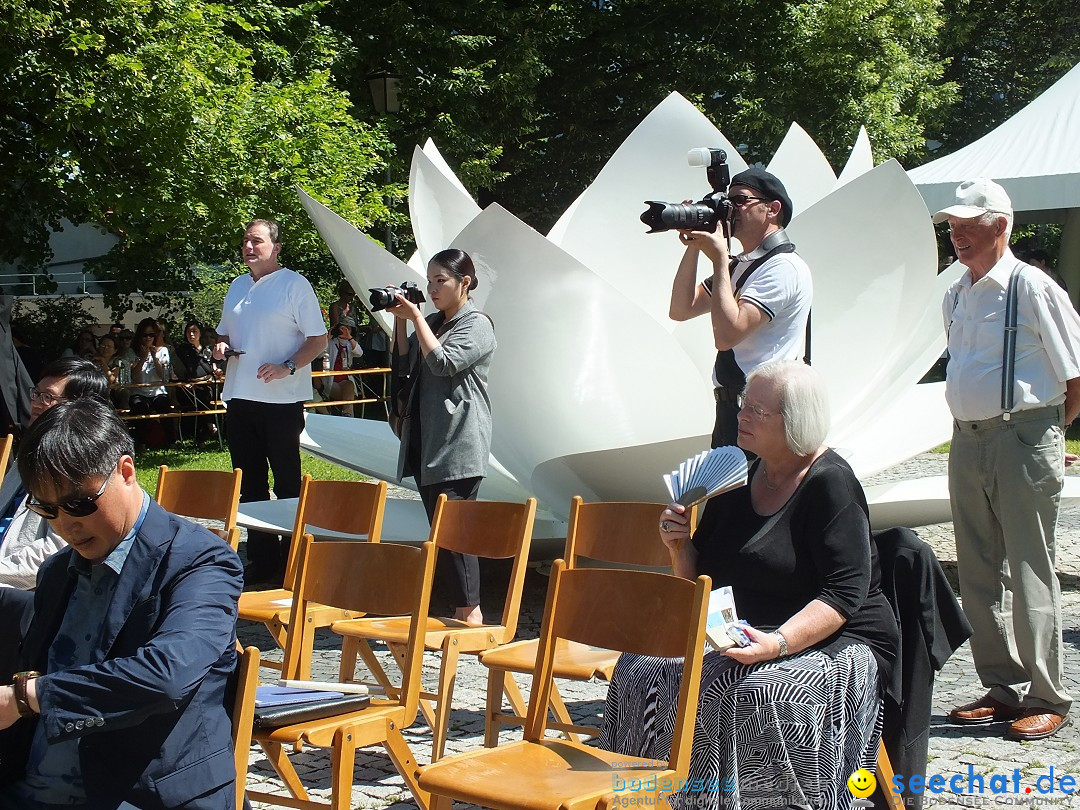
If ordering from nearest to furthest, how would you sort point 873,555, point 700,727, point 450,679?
point 700,727, point 873,555, point 450,679

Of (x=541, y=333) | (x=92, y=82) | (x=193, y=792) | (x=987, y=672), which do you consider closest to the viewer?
(x=193, y=792)

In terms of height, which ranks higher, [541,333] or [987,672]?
[541,333]

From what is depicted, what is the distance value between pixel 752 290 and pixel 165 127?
7578mm

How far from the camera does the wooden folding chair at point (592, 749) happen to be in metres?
2.51

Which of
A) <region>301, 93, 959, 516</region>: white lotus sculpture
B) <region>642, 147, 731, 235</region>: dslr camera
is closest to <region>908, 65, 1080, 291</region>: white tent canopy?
<region>301, 93, 959, 516</region>: white lotus sculpture

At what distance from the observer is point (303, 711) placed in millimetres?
2646

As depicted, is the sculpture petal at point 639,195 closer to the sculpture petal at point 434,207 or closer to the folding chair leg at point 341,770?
the sculpture petal at point 434,207

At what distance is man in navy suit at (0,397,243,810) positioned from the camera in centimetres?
204

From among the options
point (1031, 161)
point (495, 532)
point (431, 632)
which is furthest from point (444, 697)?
point (1031, 161)

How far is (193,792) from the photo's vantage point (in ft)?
6.98

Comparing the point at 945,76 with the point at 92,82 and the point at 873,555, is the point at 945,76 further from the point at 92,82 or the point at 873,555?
the point at 873,555

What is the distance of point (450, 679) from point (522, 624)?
1799 millimetres

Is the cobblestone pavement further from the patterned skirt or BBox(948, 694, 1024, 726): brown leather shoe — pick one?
the patterned skirt

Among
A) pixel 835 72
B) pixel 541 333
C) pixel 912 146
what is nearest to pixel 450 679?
pixel 541 333
